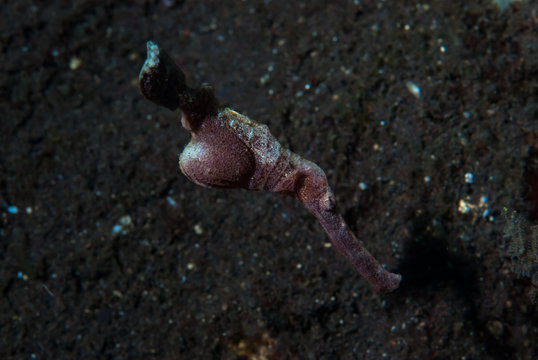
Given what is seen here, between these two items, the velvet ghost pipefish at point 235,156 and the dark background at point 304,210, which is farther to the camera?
the dark background at point 304,210

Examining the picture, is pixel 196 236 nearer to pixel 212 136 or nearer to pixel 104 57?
pixel 212 136

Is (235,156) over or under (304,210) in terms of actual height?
over

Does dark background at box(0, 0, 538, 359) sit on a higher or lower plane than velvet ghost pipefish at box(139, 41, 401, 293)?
lower

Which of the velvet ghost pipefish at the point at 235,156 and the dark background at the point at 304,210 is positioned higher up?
the velvet ghost pipefish at the point at 235,156

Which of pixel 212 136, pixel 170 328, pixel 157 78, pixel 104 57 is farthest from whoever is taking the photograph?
pixel 104 57

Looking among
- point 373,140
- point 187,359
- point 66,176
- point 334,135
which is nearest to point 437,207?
point 373,140

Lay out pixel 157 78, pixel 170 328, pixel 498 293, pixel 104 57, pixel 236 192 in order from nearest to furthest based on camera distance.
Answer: pixel 157 78 < pixel 498 293 < pixel 170 328 < pixel 236 192 < pixel 104 57

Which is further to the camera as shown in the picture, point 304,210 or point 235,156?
point 304,210

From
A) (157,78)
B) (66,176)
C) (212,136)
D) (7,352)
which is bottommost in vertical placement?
(7,352)
